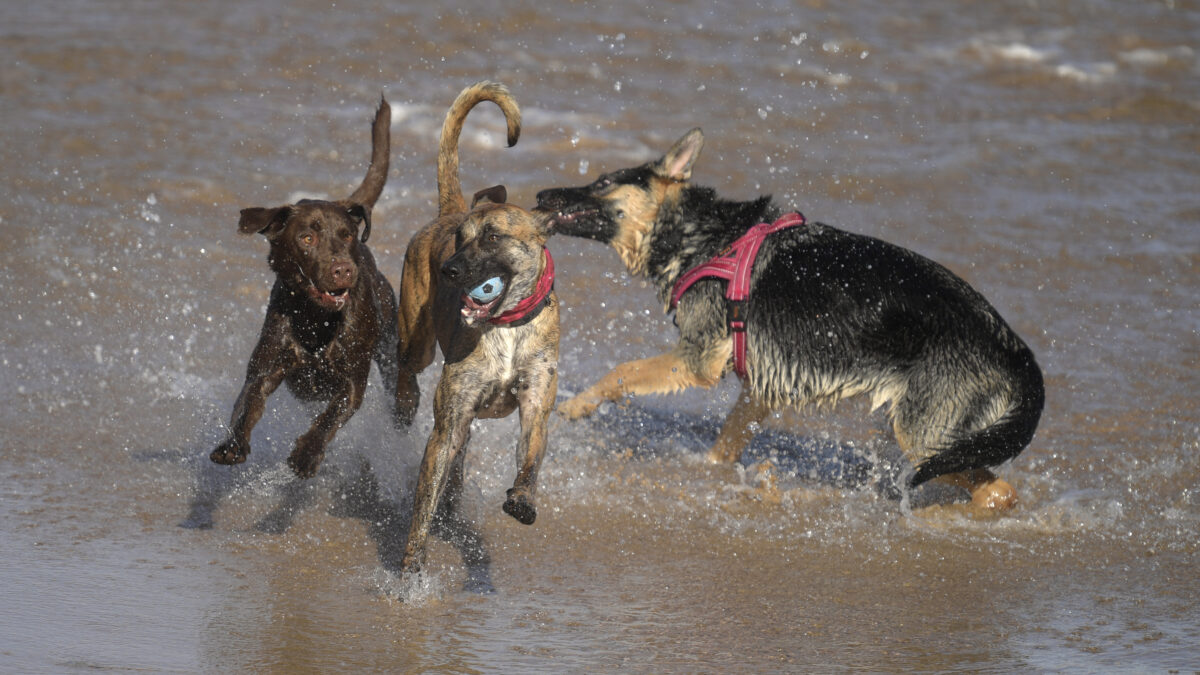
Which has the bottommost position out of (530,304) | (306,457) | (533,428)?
(306,457)

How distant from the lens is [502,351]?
468 centimetres

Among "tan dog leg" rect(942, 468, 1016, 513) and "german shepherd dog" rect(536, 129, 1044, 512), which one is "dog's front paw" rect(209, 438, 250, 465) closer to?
"german shepherd dog" rect(536, 129, 1044, 512)

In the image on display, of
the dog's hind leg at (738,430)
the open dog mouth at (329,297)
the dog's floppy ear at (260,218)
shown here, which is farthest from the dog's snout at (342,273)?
the dog's hind leg at (738,430)

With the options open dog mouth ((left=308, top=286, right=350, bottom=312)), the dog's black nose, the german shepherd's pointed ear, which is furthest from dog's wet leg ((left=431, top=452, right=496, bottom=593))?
the german shepherd's pointed ear

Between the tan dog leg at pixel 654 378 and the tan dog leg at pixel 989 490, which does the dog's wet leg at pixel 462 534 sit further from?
the tan dog leg at pixel 989 490

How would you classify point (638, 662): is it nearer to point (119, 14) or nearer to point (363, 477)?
point (363, 477)

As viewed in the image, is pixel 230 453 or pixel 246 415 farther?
pixel 246 415

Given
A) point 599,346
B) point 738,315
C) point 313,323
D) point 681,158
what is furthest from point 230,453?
point 599,346

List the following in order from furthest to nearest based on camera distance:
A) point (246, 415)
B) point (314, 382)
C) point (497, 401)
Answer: point (314, 382), point (246, 415), point (497, 401)

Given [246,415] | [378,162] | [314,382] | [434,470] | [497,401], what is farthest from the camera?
[378,162]

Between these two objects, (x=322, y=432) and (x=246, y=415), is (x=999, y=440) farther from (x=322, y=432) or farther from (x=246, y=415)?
(x=246, y=415)

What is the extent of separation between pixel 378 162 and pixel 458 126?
2.41 ft

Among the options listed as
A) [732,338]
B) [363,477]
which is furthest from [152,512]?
[732,338]

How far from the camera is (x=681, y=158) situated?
6.20 m
